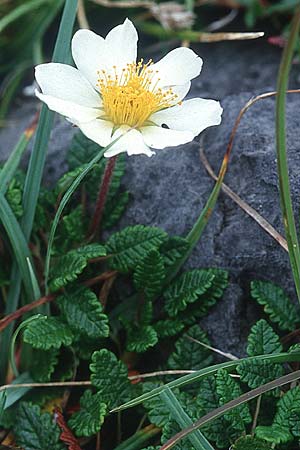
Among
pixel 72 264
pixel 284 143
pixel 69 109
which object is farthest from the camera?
pixel 72 264

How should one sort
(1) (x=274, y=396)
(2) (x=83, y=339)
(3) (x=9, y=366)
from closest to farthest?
(1) (x=274, y=396) → (2) (x=83, y=339) → (3) (x=9, y=366)

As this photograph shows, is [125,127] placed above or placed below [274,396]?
above

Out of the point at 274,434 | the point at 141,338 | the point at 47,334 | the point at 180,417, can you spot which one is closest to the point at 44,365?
the point at 47,334

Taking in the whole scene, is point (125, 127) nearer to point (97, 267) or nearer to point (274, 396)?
point (97, 267)

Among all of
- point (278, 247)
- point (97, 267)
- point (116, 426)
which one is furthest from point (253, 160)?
point (116, 426)

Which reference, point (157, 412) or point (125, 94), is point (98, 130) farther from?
point (157, 412)

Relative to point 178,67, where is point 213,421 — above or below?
below
